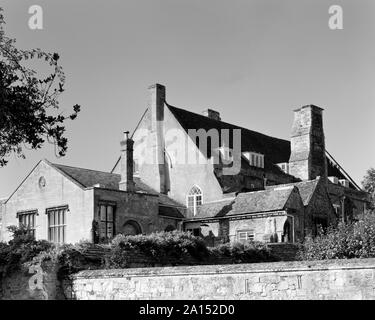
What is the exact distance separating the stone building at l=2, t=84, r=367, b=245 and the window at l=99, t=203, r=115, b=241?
0.06 m

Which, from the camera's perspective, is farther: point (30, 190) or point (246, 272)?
point (30, 190)

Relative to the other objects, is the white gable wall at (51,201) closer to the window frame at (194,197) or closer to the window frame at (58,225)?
the window frame at (58,225)

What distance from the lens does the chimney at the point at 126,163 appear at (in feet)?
133

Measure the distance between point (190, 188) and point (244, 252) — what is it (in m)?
17.7

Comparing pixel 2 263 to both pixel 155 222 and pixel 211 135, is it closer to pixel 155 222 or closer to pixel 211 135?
pixel 155 222

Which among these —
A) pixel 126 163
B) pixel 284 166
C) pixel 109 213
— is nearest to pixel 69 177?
pixel 109 213

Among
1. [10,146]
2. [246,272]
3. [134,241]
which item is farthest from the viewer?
[134,241]

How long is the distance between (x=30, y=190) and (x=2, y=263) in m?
19.4

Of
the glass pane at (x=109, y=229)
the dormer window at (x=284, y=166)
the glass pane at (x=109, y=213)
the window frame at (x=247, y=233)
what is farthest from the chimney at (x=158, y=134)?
the dormer window at (x=284, y=166)

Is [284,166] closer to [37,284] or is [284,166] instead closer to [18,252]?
[18,252]

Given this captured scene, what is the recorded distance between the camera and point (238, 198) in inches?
1704

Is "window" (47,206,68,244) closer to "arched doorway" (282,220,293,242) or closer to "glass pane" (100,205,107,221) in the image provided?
"glass pane" (100,205,107,221)

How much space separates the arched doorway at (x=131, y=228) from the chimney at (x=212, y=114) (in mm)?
19169
